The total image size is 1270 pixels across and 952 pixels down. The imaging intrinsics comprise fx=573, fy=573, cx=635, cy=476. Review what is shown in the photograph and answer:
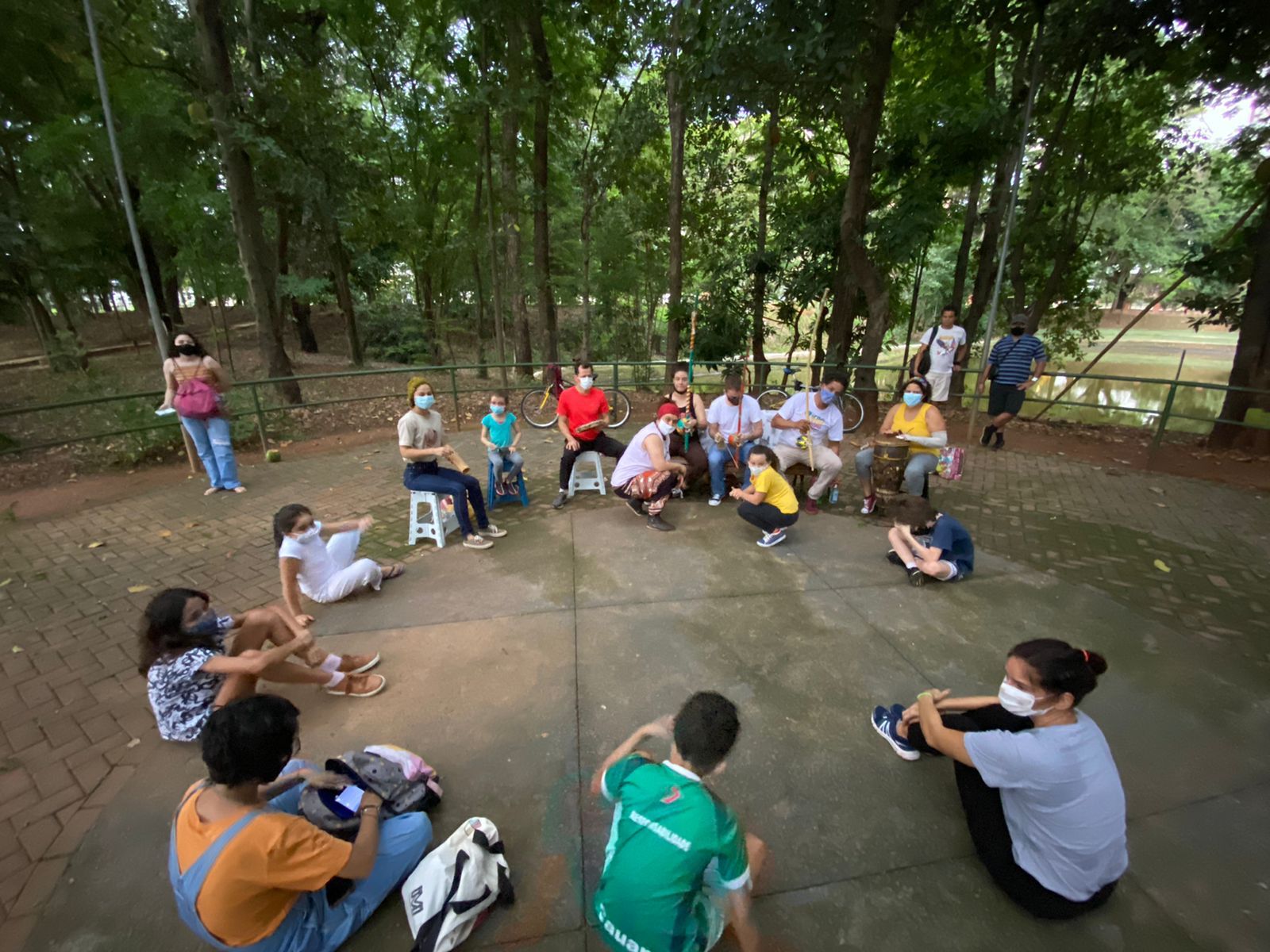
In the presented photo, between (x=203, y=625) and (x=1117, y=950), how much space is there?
148 inches

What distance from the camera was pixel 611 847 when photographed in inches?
65.4

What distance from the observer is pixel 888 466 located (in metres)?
5.52

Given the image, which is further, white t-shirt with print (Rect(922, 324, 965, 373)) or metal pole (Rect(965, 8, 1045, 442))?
white t-shirt with print (Rect(922, 324, 965, 373))

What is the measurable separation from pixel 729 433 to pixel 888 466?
155 cm

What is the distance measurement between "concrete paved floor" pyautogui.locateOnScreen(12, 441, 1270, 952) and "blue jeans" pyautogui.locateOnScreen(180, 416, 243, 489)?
325 centimetres

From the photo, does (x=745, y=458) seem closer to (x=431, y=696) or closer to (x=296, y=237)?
(x=431, y=696)

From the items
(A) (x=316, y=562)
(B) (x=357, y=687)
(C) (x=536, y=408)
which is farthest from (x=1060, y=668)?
(C) (x=536, y=408)

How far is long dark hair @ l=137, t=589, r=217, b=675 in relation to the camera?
248cm

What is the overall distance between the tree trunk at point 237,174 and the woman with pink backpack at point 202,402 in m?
3.72

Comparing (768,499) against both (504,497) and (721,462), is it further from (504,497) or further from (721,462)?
(504,497)

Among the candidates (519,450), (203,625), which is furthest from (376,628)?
(519,450)

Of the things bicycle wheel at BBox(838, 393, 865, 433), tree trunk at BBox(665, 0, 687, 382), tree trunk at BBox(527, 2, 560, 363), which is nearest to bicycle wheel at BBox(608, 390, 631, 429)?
tree trunk at BBox(665, 0, 687, 382)

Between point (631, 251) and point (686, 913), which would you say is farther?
point (631, 251)

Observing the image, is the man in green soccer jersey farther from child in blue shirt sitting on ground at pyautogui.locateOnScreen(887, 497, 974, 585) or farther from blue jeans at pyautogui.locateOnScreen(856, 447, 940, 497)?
blue jeans at pyautogui.locateOnScreen(856, 447, 940, 497)
